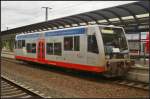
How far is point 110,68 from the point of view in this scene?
13281 mm

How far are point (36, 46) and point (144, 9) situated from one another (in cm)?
947

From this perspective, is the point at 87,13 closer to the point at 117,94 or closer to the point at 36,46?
the point at 36,46

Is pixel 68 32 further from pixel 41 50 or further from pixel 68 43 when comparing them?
pixel 41 50

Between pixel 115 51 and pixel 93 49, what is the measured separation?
109cm

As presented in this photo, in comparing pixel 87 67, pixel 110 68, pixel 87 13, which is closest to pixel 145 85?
pixel 110 68

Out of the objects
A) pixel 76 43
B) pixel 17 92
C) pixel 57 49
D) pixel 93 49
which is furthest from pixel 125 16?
pixel 17 92

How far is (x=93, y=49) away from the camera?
44.9 feet

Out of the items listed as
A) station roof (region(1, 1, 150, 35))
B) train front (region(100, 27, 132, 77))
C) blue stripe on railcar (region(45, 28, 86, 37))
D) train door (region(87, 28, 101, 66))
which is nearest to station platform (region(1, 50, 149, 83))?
train front (region(100, 27, 132, 77))

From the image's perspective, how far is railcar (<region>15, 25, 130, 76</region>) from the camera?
1333 cm

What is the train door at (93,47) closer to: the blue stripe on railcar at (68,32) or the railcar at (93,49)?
the railcar at (93,49)

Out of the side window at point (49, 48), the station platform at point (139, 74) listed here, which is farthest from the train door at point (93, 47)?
the side window at point (49, 48)

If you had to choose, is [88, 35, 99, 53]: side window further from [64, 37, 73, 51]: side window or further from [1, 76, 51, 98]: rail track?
[1, 76, 51, 98]: rail track

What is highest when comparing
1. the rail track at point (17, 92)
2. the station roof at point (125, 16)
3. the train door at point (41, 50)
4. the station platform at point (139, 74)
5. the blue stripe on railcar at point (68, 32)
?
the station roof at point (125, 16)

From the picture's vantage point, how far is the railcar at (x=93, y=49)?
1333cm
